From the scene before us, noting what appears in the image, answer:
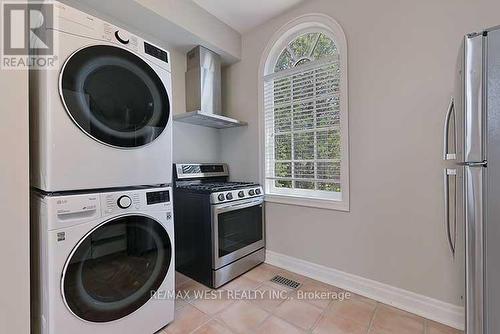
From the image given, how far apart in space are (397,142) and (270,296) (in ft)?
5.25

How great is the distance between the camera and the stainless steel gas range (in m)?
2.00

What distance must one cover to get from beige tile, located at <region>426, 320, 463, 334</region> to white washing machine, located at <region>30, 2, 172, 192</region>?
2039 mm

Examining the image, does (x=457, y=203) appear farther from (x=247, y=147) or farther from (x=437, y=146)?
(x=247, y=147)

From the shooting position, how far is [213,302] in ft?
5.98

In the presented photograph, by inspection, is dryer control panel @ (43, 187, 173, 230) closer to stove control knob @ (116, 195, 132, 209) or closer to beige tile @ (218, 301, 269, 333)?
stove control knob @ (116, 195, 132, 209)

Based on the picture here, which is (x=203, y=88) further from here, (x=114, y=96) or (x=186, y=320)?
(x=186, y=320)

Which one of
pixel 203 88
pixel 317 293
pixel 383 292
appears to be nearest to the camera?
pixel 383 292

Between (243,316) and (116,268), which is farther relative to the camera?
(243,316)

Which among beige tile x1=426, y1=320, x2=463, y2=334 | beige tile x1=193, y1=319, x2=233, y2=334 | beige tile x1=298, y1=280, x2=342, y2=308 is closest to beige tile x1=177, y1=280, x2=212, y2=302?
beige tile x1=193, y1=319, x2=233, y2=334

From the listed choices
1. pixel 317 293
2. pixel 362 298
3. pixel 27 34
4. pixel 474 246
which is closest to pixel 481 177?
pixel 474 246

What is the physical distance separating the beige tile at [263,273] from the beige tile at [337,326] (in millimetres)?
689

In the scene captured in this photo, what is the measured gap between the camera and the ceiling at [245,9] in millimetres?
2221

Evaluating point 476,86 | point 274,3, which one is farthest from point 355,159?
point 274,3

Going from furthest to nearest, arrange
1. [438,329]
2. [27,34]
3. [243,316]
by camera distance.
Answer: [243,316] → [438,329] → [27,34]
